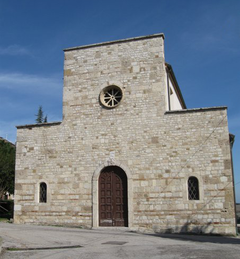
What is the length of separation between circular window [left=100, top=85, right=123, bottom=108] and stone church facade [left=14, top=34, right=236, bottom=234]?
5 cm

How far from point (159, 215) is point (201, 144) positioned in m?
3.39

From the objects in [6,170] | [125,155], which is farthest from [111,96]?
[6,170]

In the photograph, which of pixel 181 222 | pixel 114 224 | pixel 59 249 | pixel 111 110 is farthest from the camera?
pixel 111 110

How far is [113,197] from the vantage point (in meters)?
14.2

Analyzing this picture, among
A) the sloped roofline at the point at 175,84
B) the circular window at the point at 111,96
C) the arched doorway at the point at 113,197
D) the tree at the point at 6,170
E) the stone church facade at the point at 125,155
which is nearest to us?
the stone church facade at the point at 125,155

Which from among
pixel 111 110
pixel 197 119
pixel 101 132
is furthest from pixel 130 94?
pixel 197 119

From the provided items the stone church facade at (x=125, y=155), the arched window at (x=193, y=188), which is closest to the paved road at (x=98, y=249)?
the stone church facade at (x=125, y=155)

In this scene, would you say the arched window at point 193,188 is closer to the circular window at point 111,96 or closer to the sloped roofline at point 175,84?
the circular window at point 111,96

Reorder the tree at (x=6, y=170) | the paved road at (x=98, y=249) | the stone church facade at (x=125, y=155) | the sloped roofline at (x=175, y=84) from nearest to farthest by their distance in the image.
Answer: the paved road at (x=98, y=249), the stone church facade at (x=125, y=155), the sloped roofline at (x=175, y=84), the tree at (x=6, y=170)

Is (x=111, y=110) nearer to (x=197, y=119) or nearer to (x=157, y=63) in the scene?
(x=157, y=63)

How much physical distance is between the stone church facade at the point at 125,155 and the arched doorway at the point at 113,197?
43 millimetres

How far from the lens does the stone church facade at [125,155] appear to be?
43.2ft

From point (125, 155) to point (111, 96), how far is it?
9.53 ft

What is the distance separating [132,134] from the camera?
14.3m
